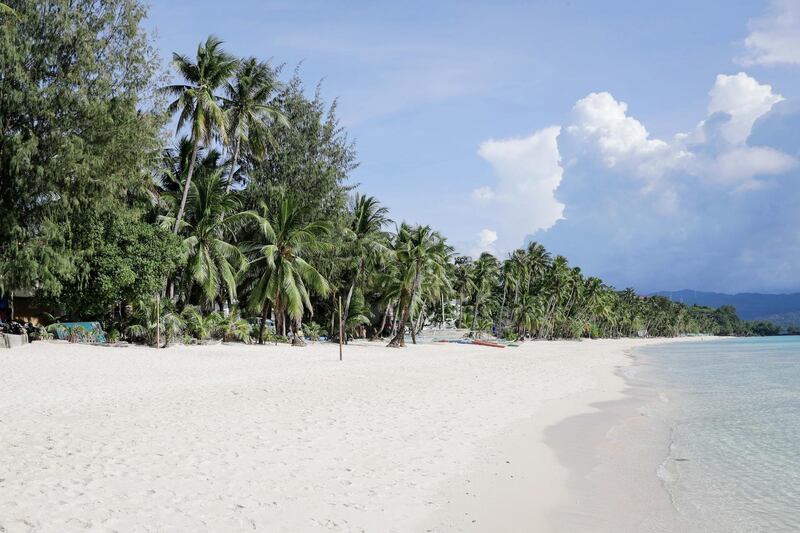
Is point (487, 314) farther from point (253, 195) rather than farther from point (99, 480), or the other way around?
point (99, 480)

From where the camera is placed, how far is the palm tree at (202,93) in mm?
25094

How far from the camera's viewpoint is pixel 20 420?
8188 mm

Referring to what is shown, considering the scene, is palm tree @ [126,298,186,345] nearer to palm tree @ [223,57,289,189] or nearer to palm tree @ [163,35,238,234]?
palm tree @ [163,35,238,234]

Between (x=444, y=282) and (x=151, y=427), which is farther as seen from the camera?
(x=444, y=282)

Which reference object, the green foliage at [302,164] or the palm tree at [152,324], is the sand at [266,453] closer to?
the palm tree at [152,324]

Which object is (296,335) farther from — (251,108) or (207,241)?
(251,108)

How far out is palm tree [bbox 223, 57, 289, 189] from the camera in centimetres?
3014

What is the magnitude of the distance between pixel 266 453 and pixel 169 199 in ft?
72.2

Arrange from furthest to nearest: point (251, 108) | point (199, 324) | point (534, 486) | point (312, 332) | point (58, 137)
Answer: point (312, 332)
point (251, 108)
point (199, 324)
point (58, 137)
point (534, 486)

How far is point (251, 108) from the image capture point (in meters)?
30.2

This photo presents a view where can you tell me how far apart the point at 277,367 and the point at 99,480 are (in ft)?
38.6

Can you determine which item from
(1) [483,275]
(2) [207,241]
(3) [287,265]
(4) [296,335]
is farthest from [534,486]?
(1) [483,275]

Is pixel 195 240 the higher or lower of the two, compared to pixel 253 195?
lower

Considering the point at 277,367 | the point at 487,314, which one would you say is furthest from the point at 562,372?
the point at 487,314
